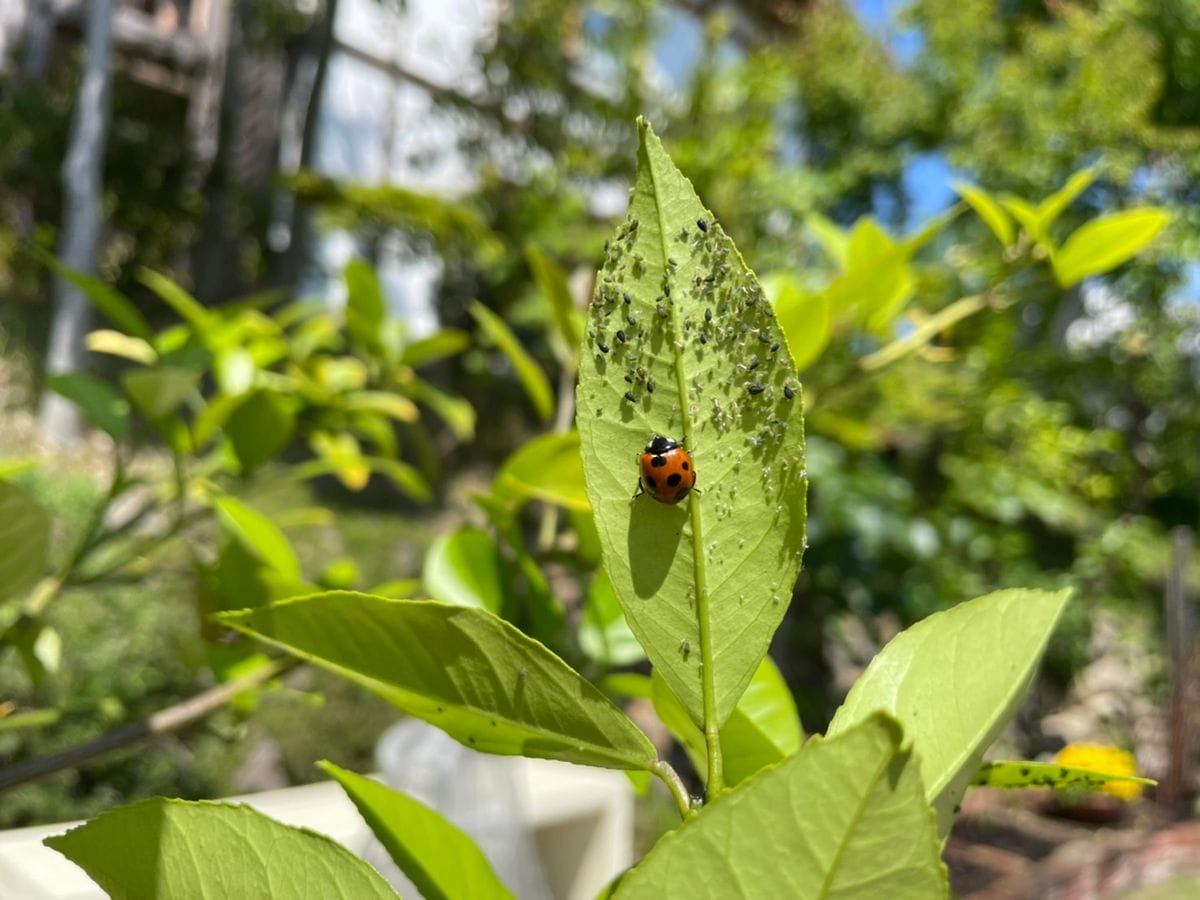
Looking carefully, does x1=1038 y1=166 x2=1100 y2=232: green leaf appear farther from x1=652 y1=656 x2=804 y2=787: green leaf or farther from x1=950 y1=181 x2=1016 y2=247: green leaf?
x1=652 y1=656 x2=804 y2=787: green leaf

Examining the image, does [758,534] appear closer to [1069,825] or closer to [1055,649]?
[1069,825]

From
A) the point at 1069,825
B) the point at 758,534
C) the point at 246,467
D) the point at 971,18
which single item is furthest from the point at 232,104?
the point at 758,534

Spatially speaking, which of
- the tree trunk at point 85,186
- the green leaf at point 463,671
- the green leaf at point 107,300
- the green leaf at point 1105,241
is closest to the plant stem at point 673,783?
the green leaf at point 463,671

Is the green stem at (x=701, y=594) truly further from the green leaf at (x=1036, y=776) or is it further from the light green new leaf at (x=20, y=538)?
the light green new leaf at (x=20, y=538)

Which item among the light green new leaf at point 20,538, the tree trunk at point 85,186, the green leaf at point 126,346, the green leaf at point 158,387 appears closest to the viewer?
the light green new leaf at point 20,538

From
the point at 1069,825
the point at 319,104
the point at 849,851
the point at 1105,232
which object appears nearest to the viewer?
the point at 849,851

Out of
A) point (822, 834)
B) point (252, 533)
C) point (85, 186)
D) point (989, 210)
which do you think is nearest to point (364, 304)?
point (252, 533)
